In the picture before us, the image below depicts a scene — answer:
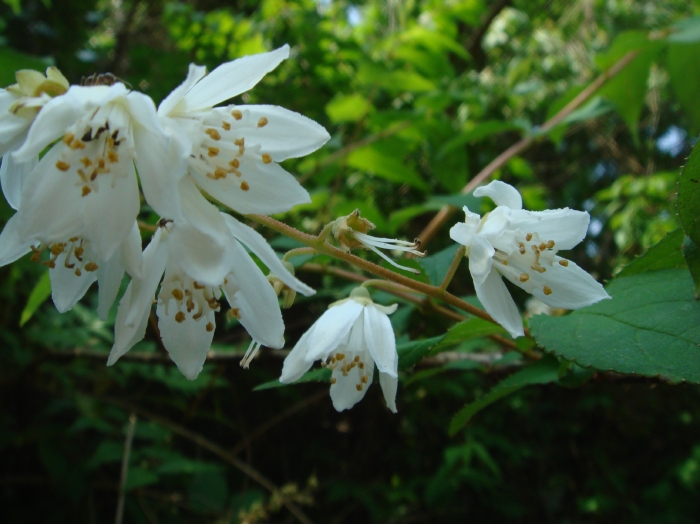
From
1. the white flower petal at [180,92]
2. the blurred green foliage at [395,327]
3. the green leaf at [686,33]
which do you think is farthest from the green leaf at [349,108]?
the white flower petal at [180,92]

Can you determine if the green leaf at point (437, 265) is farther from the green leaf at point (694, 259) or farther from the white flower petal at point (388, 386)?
the green leaf at point (694, 259)

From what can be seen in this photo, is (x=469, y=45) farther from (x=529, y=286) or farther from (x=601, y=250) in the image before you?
(x=529, y=286)

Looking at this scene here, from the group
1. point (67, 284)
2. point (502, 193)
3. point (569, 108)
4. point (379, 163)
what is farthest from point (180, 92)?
point (569, 108)

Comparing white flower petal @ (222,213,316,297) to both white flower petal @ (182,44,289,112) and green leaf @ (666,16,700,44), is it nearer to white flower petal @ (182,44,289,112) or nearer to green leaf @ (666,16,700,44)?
white flower petal @ (182,44,289,112)

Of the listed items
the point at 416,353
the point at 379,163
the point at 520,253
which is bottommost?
the point at 379,163

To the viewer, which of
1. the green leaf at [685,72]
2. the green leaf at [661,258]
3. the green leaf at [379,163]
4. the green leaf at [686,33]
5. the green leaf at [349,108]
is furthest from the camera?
the green leaf at [349,108]

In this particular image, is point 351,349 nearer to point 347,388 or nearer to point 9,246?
point 347,388
